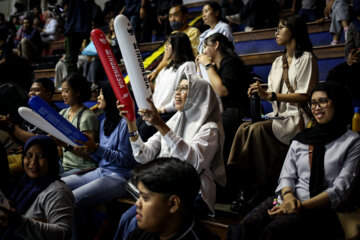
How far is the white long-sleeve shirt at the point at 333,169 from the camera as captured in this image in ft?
5.54

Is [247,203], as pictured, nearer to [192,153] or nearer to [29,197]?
[192,153]

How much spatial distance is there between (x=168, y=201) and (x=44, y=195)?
835 millimetres

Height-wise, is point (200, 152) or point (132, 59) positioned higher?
point (132, 59)

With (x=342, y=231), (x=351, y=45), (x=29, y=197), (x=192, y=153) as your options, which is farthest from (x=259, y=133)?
(x=29, y=197)

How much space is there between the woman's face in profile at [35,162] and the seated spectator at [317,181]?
3.09 ft

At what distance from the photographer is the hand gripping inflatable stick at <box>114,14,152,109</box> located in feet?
6.07

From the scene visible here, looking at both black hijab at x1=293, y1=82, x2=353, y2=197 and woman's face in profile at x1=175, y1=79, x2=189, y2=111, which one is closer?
black hijab at x1=293, y1=82, x2=353, y2=197

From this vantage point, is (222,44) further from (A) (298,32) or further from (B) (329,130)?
(B) (329,130)

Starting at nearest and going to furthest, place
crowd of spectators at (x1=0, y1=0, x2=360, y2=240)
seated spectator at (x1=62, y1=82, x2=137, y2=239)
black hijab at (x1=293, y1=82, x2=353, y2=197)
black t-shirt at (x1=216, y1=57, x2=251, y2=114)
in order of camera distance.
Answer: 1. crowd of spectators at (x1=0, y1=0, x2=360, y2=240)
2. black hijab at (x1=293, y1=82, x2=353, y2=197)
3. seated spectator at (x1=62, y1=82, x2=137, y2=239)
4. black t-shirt at (x1=216, y1=57, x2=251, y2=114)

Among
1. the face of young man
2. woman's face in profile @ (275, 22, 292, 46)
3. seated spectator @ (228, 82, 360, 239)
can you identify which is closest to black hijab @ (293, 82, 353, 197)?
seated spectator @ (228, 82, 360, 239)

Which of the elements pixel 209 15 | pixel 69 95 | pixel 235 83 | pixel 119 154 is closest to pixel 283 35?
pixel 235 83

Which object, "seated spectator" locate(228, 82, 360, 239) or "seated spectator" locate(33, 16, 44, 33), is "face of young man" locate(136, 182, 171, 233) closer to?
"seated spectator" locate(228, 82, 360, 239)

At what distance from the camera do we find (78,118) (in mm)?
2711

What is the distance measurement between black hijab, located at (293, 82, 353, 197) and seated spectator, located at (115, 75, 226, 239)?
47 cm
